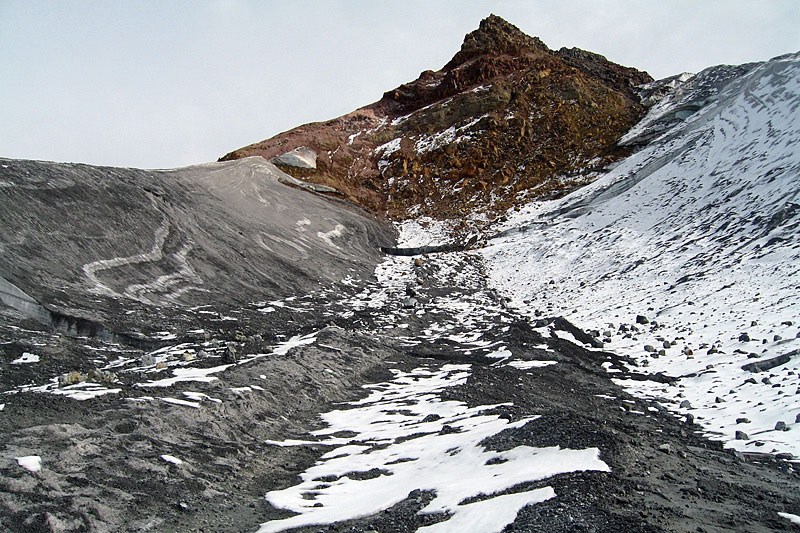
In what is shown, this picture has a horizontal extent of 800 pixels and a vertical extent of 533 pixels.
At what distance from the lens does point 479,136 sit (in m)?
41.2

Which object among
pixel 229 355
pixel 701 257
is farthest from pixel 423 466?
pixel 701 257

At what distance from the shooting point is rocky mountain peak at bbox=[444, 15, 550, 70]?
53656 millimetres

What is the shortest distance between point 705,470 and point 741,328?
22.7ft

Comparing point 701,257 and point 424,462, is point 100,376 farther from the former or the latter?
point 701,257

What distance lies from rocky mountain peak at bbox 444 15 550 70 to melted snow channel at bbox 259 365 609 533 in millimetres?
49032

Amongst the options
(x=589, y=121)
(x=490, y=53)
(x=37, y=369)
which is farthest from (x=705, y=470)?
(x=490, y=53)

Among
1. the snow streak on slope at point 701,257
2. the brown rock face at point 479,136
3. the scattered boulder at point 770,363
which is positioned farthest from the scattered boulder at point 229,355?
the brown rock face at point 479,136

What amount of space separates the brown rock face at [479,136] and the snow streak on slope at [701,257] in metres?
4.26

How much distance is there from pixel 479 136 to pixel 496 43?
732 inches

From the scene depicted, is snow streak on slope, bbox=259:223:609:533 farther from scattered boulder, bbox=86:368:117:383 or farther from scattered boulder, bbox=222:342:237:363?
scattered boulder, bbox=86:368:117:383

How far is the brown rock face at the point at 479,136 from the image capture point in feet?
118

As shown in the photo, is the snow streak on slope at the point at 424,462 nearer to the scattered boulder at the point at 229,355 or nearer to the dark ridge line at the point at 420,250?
the scattered boulder at the point at 229,355

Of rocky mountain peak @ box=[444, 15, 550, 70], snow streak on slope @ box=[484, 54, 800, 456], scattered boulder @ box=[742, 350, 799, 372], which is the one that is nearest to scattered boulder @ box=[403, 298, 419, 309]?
snow streak on slope @ box=[484, 54, 800, 456]

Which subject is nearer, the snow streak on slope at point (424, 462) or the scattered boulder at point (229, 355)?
the snow streak on slope at point (424, 462)
